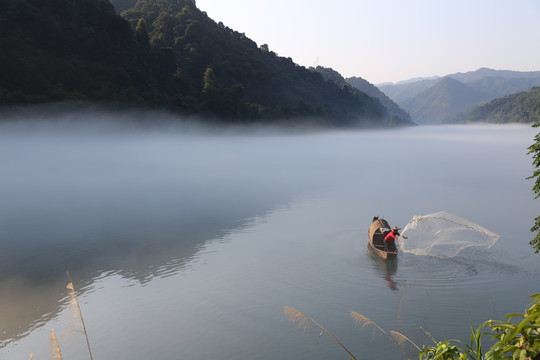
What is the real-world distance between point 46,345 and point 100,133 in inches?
4200

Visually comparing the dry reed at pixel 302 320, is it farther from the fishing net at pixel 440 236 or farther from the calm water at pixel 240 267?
the fishing net at pixel 440 236

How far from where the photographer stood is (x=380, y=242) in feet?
86.5

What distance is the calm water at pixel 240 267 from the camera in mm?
16328

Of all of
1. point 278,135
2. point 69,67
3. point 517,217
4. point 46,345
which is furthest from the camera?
point 278,135

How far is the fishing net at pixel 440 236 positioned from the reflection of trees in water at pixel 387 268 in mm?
1613

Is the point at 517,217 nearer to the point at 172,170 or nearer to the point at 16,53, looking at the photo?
the point at 172,170

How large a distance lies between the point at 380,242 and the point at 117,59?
342 feet

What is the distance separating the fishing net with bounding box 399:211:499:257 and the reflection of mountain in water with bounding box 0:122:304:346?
47.5 feet

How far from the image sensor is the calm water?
643 inches

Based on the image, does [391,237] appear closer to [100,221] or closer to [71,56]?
[100,221]

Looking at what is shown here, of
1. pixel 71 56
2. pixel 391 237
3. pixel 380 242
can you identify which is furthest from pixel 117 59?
pixel 391 237

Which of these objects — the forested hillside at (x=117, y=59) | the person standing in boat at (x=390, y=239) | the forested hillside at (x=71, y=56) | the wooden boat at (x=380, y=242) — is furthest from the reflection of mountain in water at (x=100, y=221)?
the forested hillside at (x=117, y=59)

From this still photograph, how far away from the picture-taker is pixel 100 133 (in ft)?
372

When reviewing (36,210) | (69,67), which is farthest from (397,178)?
(69,67)
